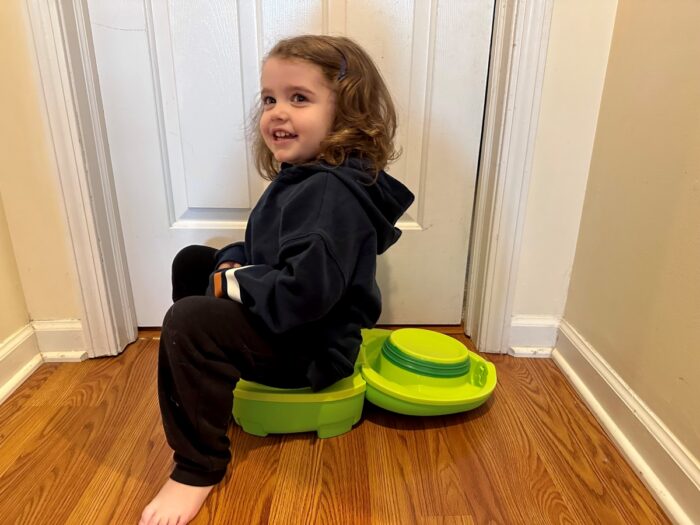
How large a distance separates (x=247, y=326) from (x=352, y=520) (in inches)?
12.9

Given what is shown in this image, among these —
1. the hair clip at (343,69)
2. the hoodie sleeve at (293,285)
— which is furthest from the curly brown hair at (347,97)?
the hoodie sleeve at (293,285)

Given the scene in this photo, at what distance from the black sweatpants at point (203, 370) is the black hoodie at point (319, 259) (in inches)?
1.6

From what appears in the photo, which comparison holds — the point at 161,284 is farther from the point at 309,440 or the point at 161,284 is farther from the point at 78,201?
the point at 309,440

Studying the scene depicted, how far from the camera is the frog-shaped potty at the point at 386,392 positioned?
845 millimetres

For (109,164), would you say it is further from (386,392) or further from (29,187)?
(386,392)

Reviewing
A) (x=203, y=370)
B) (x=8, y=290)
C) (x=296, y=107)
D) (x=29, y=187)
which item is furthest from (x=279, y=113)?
(x=8, y=290)

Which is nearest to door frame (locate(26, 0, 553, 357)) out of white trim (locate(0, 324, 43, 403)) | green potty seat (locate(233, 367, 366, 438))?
white trim (locate(0, 324, 43, 403))

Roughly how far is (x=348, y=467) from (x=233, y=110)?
0.78 m

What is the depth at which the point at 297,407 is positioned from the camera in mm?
842

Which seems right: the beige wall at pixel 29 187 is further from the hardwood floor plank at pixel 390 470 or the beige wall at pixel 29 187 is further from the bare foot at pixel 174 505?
the hardwood floor plank at pixel 390 470

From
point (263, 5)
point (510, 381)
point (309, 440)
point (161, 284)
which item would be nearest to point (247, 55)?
point (263, 5)

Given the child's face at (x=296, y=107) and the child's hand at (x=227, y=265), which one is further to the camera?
the child's hand at (x=227, y=265)

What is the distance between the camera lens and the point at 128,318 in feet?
3.87

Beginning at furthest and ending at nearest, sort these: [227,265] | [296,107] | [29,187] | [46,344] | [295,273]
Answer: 1. [46,344]
2. [29,187]
3. [227,265]
4. [296,107]
5. [295,273]
